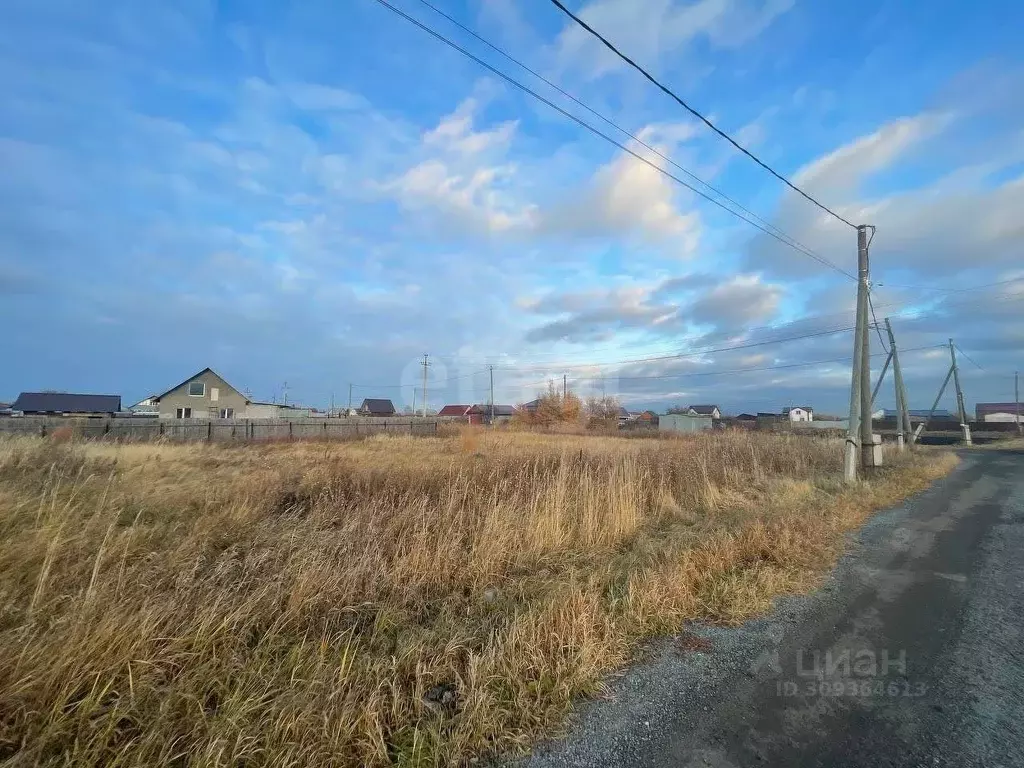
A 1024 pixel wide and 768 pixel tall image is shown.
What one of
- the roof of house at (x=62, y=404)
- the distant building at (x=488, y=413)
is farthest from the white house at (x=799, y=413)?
the roof of house at (x=62, y=404)

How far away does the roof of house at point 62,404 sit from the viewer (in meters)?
50.4

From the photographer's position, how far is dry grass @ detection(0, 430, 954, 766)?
2480 millimetres

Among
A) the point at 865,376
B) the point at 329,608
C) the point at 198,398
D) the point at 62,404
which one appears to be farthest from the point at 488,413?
the point at 329,608

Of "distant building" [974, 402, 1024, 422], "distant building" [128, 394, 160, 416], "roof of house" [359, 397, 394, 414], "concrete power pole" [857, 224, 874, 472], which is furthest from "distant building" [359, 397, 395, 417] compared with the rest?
"distant building" [974, 402, 1024, 422]

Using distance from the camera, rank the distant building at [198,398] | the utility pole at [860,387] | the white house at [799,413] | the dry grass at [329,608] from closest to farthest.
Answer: the dry grass at [329,608] < the utility pole at [860,387] < the distant building at [198,398] < the white house at [799,413]

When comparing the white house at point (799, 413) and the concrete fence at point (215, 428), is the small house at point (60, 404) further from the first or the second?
the white house at point (799, 413)

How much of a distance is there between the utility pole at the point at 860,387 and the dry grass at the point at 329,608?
21.2 feet

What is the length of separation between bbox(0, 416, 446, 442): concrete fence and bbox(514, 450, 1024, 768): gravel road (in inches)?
1020

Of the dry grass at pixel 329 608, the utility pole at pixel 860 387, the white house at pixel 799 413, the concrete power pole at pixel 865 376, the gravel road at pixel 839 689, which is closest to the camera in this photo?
the dry grass at pixel 329 608

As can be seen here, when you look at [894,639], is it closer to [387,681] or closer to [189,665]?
[387,681]

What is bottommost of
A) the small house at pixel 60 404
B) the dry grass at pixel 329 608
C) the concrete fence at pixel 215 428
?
the dry grass at pixel 329 608

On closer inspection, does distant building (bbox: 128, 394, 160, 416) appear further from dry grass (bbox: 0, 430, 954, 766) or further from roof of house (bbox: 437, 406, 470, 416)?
dry grass (bbox: 0, 430, 954, 766)

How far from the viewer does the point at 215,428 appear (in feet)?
98.2

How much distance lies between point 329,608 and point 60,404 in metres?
66.8
